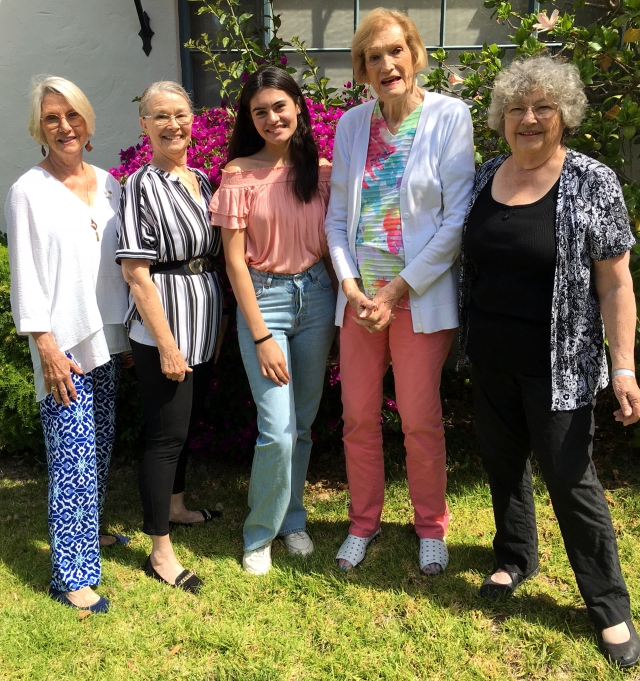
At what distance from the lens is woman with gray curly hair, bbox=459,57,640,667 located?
2.38 meters

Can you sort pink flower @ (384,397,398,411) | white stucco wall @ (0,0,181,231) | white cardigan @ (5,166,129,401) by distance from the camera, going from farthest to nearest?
white stucco wall @ (0,0,181,231) < pink flower @ (384,397,398,411) < white cardigan @ (5,166,129,401)

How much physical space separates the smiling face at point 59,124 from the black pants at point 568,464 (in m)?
1.89

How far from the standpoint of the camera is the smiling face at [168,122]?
2.84m

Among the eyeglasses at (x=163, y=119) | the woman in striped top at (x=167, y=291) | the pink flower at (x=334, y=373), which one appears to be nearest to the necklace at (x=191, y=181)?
the woman in striped top at (x=167, y=291)

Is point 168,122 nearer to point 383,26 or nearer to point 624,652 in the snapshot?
point 383,26

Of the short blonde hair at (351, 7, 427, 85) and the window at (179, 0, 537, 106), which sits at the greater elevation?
the window at (179, 0, 537, 106)

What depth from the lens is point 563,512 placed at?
2.58m

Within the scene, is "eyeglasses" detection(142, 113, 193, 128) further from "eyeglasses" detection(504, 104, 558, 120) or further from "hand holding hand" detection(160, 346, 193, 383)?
"eyeglasses" detection(504, 104, 558, 120)

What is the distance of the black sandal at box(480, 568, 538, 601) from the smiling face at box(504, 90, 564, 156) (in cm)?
178

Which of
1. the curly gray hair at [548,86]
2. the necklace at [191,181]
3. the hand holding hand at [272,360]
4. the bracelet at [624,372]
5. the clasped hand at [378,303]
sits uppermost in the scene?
the curly gray hair at [548,86]

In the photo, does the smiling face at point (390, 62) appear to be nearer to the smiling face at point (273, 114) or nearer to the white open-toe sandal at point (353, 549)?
the smiling face at point (273, 114)

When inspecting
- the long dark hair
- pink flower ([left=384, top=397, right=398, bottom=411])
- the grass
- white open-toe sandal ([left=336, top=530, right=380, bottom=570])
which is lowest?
the grass

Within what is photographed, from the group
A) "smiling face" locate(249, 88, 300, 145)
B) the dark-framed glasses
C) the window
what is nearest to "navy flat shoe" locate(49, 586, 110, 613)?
"smiling face" locate(249, 88, 300, 145)

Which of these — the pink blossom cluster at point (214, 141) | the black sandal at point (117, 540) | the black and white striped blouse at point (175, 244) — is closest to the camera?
the black and white striped blouse at point (175, 244)
